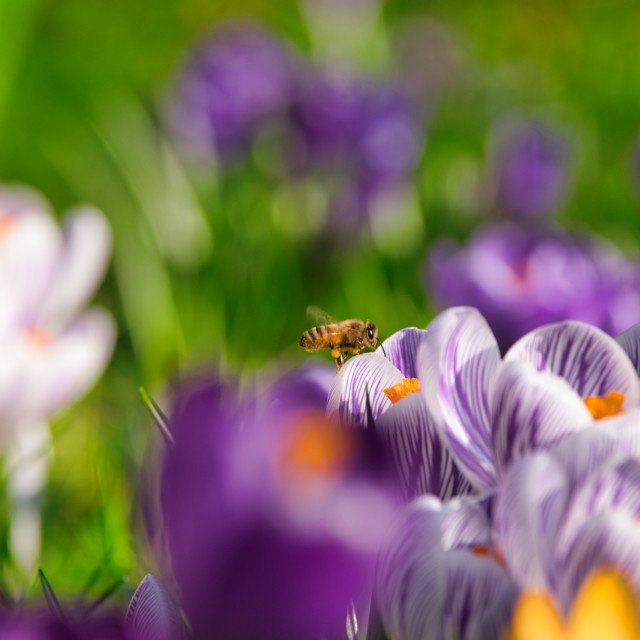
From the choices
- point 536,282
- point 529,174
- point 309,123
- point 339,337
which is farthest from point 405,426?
point 529,174

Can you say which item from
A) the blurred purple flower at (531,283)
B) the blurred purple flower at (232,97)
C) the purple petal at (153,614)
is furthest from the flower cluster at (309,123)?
the purple petal at (153,614)

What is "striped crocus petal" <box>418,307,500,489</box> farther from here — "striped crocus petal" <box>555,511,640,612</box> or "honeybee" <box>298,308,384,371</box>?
"honeybee" <box>298,308,384,371</box>

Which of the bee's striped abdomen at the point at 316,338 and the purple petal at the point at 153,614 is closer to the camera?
the purple petal at the point at 153,614

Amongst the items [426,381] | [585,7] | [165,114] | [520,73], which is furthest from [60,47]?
[426,381]

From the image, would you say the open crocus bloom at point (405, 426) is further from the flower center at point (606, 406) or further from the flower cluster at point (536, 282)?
the flower cluster at point (536, 282)

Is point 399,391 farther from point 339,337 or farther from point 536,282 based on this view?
point 536,282

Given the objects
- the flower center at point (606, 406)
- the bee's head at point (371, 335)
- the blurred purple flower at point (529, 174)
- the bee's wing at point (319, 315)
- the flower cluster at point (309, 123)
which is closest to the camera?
the flower center at point (606, 406)
